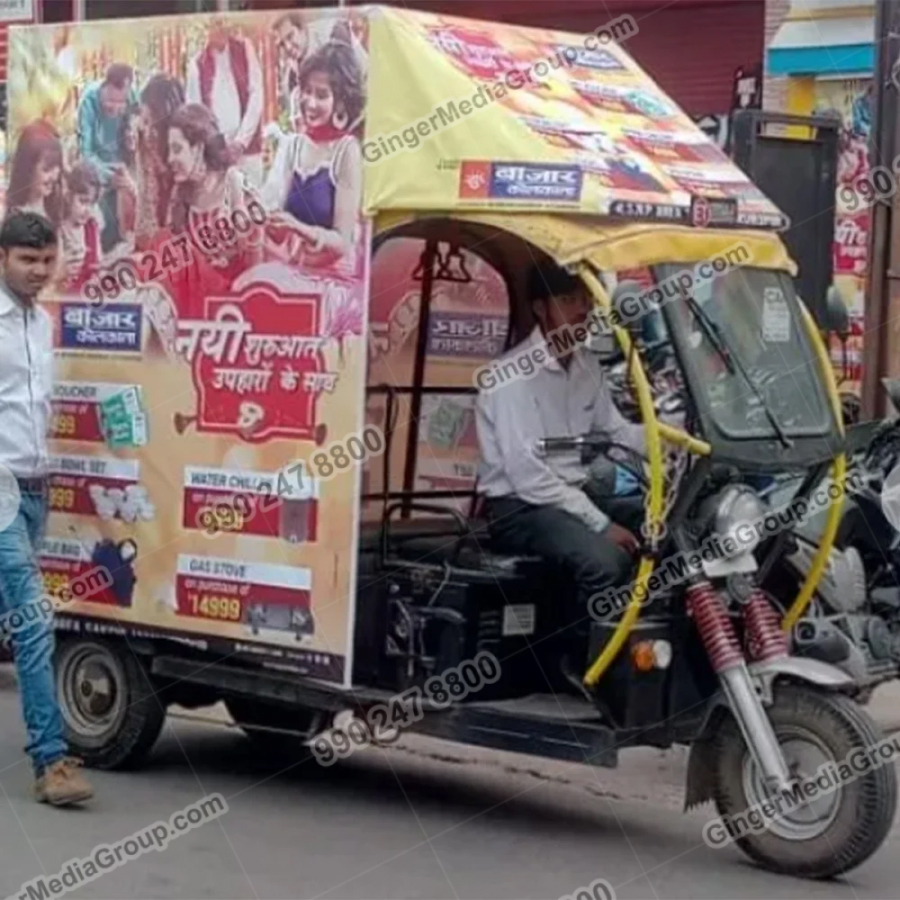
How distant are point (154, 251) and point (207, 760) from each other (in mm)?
1984

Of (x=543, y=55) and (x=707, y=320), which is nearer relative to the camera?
(x=707, y=320)

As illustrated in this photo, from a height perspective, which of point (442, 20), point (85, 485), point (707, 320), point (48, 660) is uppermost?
point (442, 20)

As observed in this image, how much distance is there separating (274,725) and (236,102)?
2.38m

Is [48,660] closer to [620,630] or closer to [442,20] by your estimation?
[620,630]

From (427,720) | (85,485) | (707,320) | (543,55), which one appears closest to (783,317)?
(707,320)

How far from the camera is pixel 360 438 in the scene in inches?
288

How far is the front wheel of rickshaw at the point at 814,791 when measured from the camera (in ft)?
21.9

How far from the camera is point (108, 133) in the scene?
7.98m

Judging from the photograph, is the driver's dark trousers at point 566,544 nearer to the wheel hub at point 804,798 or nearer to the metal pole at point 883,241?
the wheel hub at point 804,798

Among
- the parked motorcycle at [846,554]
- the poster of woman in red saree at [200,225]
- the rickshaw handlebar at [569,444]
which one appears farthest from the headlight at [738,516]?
the poster of woman in red saree at [200,225]

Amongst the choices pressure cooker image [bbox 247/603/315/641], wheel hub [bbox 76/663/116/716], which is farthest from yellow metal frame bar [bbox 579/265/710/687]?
wheel hub [bbox 76/663/116/716]

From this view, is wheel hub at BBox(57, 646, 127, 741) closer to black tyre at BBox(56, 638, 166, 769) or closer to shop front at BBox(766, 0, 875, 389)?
black tyre at BBox(56, 638, 166, 769)

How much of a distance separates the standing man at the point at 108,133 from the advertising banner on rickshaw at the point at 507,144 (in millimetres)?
1172

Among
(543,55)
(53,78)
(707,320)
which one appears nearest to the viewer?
(707,320)
